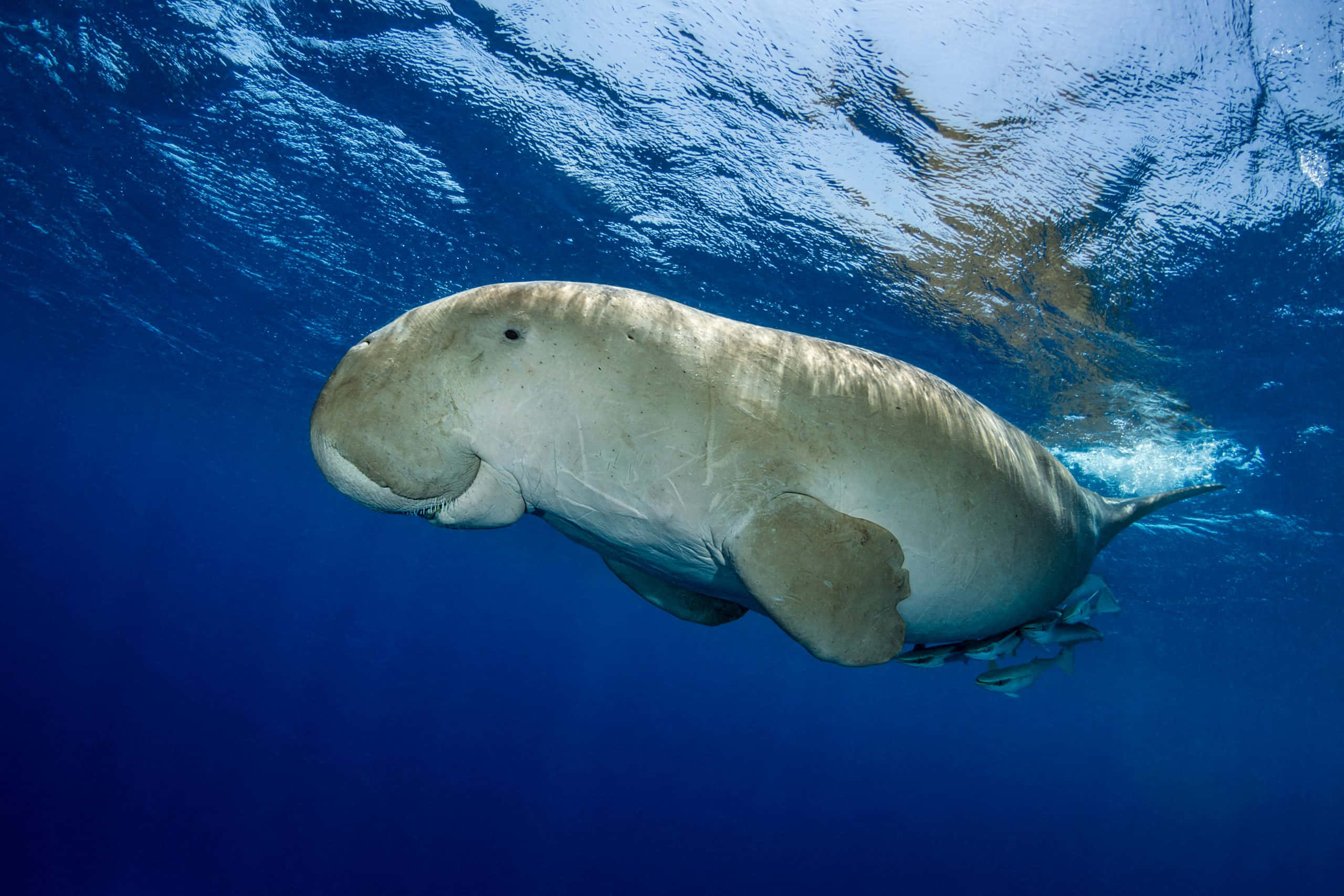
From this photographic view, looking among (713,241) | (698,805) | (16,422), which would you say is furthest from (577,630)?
(713,241)

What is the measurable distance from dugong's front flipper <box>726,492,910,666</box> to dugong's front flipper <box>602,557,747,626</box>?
104 cm

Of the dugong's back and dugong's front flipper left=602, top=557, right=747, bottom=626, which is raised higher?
the dugong's back

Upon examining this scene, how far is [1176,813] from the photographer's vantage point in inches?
2682

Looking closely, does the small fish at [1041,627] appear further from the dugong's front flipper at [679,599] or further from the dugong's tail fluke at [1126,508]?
the dugong's front flipper at [679,599]

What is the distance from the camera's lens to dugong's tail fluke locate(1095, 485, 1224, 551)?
9.61 ft

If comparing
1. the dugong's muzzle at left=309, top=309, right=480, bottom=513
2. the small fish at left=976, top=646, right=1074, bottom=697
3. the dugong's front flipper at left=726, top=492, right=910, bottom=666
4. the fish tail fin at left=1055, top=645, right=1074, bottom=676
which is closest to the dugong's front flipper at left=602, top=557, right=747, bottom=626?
the dugong's front flipper at left=726, top=492, right=910, bottom=666

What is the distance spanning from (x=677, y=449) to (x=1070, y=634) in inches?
116

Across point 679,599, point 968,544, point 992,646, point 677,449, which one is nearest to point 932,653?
point 992,646

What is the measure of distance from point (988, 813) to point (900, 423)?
53.7 meters

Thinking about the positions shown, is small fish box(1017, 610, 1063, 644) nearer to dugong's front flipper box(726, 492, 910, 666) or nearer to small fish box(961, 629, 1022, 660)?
small fish box(961, 629, 1022, 660)

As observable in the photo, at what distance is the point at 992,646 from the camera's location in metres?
2.90

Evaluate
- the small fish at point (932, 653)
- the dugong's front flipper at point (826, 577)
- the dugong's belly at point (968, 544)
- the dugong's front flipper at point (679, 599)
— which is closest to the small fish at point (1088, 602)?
the small fish at point (932, 653)

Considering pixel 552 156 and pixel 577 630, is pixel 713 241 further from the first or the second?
pixel 577 630

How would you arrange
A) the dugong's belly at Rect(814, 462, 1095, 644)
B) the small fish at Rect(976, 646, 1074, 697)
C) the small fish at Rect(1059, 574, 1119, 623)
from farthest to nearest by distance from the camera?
the small fish at Rect(976, 646, 1074, 697), the small fish at Rect(1059, 574, 1119, 623), the dugong's belly at Rect(814, 462, 1095, 644)
